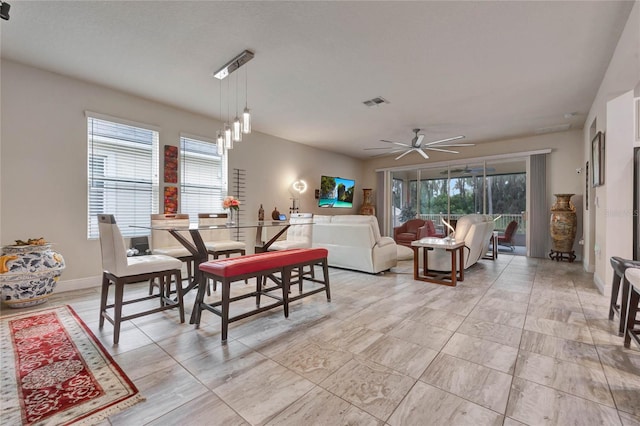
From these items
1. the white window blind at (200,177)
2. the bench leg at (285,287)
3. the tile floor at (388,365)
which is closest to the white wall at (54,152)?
the white window blind at (200,177)

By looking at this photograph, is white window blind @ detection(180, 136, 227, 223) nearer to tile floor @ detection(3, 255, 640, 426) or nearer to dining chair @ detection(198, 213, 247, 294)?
dining chair @ detection(198, 213, 247, 294)

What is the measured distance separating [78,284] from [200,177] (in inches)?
88.5

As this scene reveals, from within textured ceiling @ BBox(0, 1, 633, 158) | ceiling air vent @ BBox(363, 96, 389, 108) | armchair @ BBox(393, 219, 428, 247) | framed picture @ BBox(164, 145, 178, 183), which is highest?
ceiling air vent @ BBox(363, 96, 389, 108)

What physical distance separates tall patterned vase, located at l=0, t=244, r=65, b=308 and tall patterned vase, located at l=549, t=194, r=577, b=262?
25.8 feet

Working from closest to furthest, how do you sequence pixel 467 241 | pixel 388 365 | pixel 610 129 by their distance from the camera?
pixel 388 365, pixel 610 129, pixel 467 241

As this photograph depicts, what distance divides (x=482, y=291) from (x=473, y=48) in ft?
9.05

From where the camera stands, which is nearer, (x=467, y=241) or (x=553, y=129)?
(x=467, y=241)

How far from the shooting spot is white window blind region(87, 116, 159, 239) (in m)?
3.68

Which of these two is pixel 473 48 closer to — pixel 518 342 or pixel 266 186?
pixel 518 342

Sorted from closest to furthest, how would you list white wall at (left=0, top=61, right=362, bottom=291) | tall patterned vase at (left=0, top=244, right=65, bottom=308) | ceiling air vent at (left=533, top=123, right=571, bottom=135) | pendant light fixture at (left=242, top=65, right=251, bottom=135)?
pendant light fixture at (left=242, top=65, right=251, bottom=135) → tall patterned vase at (left=0, top=244, right=65, bottom=308) → white wall at (left=0, top=61, right=362, bottom=291) → ceiling air vent at (left=533, top=123, right=571, bottom=135)

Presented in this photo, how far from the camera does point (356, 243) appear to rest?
14.3ft

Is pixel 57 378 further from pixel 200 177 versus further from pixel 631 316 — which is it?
pixel 631 316

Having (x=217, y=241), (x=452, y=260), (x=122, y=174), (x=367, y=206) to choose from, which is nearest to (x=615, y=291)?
(x=452, y=260)

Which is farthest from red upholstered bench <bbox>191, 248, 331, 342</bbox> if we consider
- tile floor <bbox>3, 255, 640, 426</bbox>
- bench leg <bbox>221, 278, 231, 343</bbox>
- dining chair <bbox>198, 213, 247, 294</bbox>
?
dining chair <bbox>198, 213, 247, 294</bbox>
